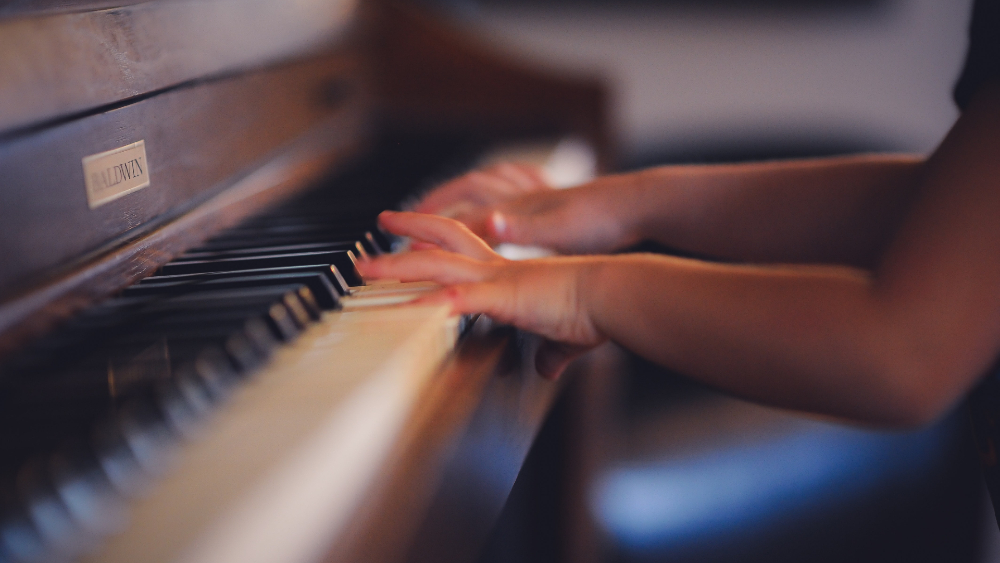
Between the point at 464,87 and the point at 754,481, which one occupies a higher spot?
the point at 464,87

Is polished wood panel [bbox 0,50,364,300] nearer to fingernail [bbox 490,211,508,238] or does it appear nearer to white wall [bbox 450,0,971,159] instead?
fingernail [bbox 490,211,508,238]

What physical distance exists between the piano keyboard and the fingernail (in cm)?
22

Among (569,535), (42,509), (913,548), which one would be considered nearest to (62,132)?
(42,509)

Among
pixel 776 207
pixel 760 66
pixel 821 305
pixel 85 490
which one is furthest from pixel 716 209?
pixel 760 66

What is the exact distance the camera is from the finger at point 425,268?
1.78 ft

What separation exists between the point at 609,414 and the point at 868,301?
3.51 feet

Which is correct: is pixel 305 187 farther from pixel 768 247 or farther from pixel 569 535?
pixel 569 535

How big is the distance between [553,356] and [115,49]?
1.28 ft

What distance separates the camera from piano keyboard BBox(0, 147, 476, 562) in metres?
0.26

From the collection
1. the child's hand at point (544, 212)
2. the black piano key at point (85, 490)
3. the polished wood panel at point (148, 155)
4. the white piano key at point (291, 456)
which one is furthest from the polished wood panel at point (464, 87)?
the black piano key at point (85, 490)

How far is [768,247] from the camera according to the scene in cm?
81

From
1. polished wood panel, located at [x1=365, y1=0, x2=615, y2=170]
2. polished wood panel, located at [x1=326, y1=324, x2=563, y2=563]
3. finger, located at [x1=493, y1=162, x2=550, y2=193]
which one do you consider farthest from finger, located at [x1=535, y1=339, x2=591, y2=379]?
polished wood panel, located at [x1=365, y1=0, x2=615, y2=170]

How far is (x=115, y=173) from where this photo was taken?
21.2 inches

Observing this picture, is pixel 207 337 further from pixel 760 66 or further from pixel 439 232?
pixel 760 66
